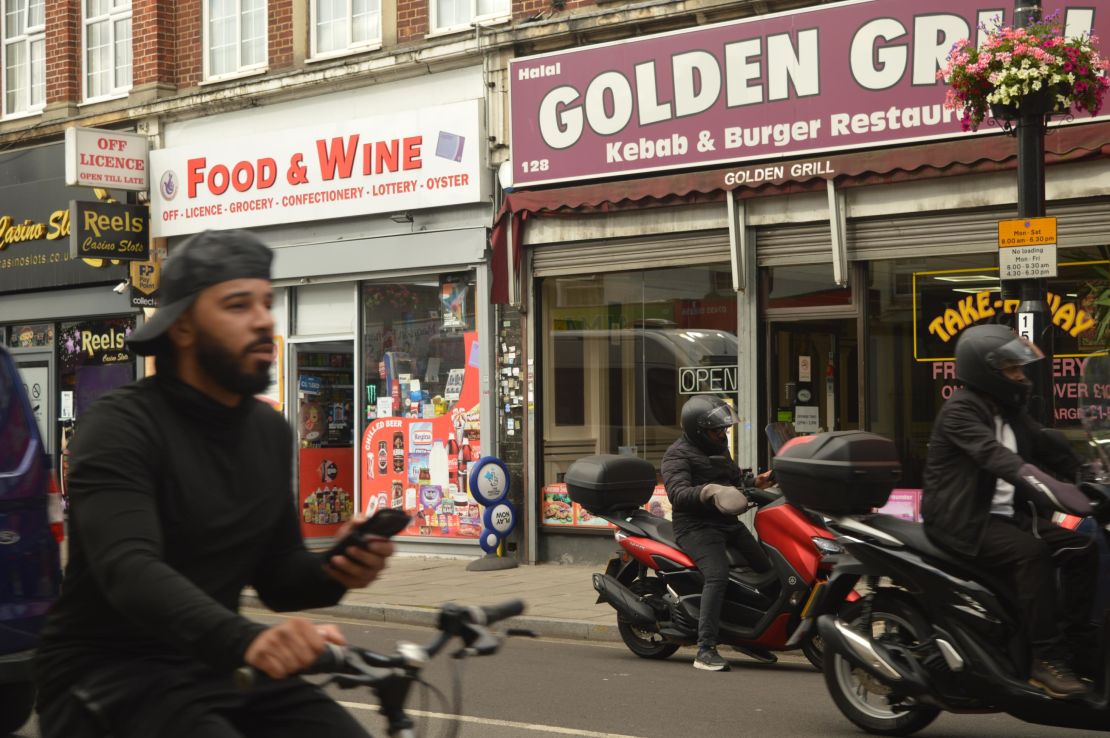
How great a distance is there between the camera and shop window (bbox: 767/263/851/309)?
13516 millimetres

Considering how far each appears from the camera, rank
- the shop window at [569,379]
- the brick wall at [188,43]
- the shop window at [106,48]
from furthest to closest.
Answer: the shop window at [106,48]
the brick wall at [188,43]
the shop window at [569,379]

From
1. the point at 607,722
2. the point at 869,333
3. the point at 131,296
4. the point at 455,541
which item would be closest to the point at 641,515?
the point at 607,722

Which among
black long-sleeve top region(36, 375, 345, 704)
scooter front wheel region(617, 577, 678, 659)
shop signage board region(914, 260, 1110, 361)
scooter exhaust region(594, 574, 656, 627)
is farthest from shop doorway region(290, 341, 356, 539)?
black long-sleeve top region(36, 375, 345, 704)

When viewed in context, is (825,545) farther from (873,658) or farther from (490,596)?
(490,596)

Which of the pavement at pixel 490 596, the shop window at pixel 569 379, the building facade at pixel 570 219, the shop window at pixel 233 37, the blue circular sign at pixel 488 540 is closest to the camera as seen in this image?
the pavement at pixel 490 596

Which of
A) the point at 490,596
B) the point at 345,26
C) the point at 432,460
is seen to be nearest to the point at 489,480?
the point at 432,460

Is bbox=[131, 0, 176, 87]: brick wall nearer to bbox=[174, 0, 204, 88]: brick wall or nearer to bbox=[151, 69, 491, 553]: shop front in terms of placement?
bbox=[174, 0, 204, 88]: brick wall

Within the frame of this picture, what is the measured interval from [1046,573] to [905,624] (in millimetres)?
687

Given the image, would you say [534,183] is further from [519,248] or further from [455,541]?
[455,541]

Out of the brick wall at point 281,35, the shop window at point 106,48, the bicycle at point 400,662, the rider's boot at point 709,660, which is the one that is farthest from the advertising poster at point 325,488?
the bicycle at point 400,662

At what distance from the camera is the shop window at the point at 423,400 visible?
1602 centimetres

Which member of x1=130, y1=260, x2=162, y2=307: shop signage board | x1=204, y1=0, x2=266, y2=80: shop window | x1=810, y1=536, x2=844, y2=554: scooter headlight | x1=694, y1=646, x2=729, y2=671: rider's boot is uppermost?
x1=204, y1=0, x2=266, y2=80: shop window

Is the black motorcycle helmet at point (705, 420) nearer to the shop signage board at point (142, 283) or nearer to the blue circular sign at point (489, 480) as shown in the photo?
the blue circular sign at point (489, 480)

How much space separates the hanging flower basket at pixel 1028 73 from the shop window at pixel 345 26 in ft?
28.1
